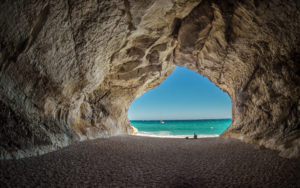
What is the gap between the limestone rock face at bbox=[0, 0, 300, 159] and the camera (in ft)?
15.1

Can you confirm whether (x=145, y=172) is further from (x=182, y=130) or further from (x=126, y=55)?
(x=182, y=130)

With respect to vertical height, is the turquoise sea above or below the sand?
below

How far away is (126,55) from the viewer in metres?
10.7

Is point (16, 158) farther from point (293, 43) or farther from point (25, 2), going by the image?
point (293, 43)

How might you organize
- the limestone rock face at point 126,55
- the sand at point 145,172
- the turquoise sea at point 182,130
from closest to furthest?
the sand at point 145,172 → the limestone rock face at point 126,55 → the turquoise sea at point 182,130

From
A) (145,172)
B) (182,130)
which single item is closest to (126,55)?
(145,172)

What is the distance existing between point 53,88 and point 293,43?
8.84m

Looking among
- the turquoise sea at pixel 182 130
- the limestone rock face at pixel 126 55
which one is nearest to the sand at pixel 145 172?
the limestone rock face at pixel 126 55

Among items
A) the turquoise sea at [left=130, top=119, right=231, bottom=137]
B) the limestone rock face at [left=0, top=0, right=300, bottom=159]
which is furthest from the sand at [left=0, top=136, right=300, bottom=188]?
the turquoise sea at [left=130, top=119, right=231, bottom=137]

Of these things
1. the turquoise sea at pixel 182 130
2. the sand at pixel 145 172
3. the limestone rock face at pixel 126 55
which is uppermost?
the limestone rock face at pixel 126 55

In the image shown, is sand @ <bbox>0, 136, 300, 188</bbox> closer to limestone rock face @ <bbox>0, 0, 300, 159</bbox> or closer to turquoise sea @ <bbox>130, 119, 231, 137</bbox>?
limestone rock face @ <bbox>0, 0, 300, 159</bbox>

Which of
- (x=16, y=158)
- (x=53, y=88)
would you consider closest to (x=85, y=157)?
(x=16, y=158)

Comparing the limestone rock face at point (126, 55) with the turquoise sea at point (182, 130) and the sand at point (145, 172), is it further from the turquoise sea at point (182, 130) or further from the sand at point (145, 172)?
the turquoise sea at point (182, 130)

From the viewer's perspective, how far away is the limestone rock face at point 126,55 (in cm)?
462
